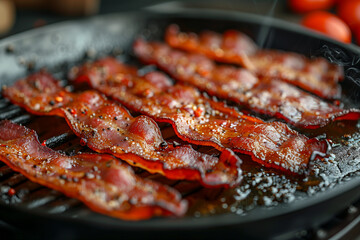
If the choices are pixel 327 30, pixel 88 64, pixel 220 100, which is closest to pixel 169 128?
pixel 220 100

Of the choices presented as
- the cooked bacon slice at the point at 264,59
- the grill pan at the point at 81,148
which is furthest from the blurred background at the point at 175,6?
the cooked bacon slice at the point at 264,59

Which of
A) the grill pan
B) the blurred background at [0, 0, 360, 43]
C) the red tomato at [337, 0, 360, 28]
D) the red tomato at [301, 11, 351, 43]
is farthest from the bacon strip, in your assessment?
the red tomato at [337, 0, 360, 28]

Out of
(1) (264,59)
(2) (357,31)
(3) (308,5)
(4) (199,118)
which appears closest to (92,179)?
(4) (199,118)

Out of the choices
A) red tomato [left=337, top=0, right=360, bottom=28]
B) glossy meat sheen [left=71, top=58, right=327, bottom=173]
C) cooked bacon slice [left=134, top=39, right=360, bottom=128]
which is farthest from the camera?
red tomato [left=337, top=0, right=360, bottom=28]

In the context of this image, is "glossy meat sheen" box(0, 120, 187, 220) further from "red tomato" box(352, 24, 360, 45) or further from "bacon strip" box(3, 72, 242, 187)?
"red tomato" box(352, 24, 360, 45)

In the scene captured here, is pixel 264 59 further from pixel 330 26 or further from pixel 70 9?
pixel 70 9

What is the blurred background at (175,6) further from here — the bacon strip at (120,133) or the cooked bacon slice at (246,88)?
the bacon strip at (120,133)
